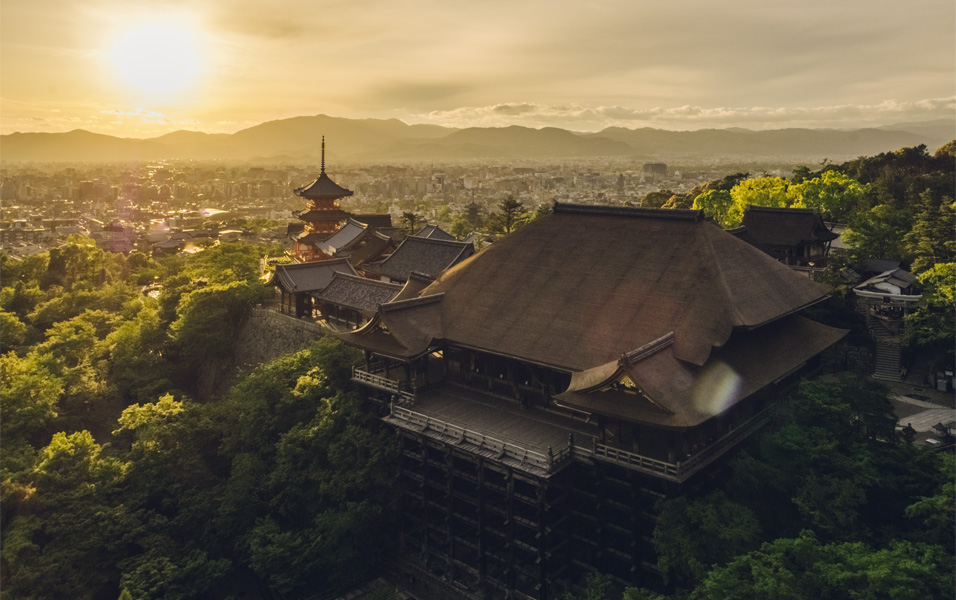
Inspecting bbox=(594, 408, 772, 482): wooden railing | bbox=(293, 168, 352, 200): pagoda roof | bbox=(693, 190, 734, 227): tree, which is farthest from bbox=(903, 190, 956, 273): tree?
bbox=(293, 168, 352, 200): pagoda roof

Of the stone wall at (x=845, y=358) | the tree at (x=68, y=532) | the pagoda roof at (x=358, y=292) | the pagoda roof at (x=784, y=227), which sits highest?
the pagoda roof at (x=784, y=227)

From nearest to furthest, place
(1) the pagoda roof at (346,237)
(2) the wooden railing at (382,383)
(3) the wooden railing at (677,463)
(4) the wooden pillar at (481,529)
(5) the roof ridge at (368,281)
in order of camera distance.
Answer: (3) the wooden railing at (677,463) < (4) the wooden pillar at (481,529) < (2) the wooden railing at (382,383) < (5) the roof ridge at (368,281) < (1) the pagoda roof at (346,237)

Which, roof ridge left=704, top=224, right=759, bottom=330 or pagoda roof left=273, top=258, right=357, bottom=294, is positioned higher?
roof ridge left=704, top=224, right=759, bottom=330

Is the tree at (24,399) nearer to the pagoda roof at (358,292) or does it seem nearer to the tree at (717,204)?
the pagoda roof at (358,292)

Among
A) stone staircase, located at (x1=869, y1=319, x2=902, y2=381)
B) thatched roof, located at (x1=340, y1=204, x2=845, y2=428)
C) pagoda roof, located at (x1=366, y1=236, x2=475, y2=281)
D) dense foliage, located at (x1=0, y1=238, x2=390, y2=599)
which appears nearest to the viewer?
thatched roof, located at (x1=340, y1=204, x2=845, y2=428)

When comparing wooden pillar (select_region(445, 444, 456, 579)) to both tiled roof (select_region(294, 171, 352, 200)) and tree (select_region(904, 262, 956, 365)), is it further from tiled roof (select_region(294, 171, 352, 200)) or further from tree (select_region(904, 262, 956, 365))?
tiled roof (select_region(294, 171, 352, 200))

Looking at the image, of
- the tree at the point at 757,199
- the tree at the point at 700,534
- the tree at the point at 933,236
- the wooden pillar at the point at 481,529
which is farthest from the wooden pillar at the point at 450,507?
the tree at the point at 757,199

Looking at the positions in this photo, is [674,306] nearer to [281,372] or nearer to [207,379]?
[281,372]
